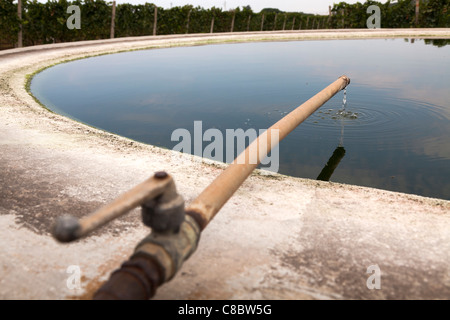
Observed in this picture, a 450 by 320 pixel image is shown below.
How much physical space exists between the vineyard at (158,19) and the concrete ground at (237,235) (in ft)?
40.3

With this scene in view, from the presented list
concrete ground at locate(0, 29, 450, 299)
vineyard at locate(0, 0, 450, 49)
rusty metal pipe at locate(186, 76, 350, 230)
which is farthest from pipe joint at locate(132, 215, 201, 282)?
vineyard at locate(0, 0, 450, 49)

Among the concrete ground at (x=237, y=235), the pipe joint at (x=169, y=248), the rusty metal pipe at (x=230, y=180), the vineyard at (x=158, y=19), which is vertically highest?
the vineyard at (x=158, y=19)

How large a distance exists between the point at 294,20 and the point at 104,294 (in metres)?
34.2

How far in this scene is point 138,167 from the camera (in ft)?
11.3

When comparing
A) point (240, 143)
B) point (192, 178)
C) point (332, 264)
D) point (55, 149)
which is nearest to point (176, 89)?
point (240, 143)

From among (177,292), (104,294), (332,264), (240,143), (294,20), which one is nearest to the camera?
(104,294)

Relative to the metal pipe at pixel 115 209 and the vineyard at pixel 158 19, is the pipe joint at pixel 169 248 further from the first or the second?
the vineyard at pixel 158 19

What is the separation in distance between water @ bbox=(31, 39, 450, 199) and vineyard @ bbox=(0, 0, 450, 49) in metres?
5.07

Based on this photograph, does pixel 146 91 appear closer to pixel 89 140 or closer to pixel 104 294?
pixel 89 140

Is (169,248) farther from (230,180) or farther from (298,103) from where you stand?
(298,103)

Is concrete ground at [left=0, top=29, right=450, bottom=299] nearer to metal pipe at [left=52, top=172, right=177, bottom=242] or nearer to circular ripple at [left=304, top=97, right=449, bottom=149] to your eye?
metal pipe at [left=52, top=172, right=177, bottom=242]

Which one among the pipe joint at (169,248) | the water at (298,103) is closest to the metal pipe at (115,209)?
the pipe joint at (169,248)

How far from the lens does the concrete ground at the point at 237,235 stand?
1.87 meters

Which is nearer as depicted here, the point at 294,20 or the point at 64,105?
the point at 64,105
